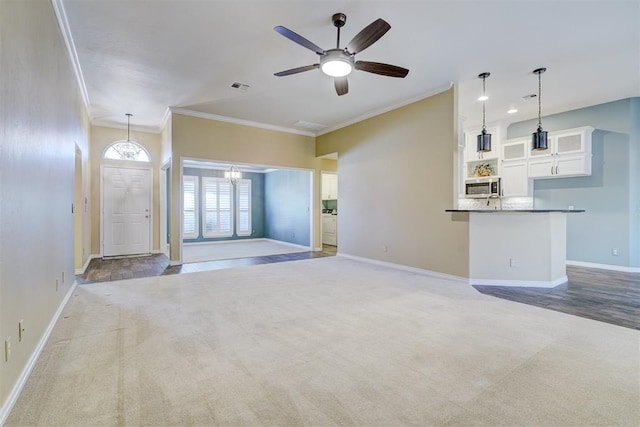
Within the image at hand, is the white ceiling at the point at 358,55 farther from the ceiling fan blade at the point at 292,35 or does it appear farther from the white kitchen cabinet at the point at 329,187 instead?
the white kitchen cabinet at the point at 329,187

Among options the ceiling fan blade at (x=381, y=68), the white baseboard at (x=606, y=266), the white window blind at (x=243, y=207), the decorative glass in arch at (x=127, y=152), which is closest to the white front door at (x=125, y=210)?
the decorative glass in arch at (x=127, y=152)

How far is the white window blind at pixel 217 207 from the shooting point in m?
9.63

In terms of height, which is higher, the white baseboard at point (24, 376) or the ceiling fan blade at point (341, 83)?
the ceiling fan blade at point (341, 83)

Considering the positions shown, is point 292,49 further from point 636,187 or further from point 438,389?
point 636,187

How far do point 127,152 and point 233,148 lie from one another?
273 cm

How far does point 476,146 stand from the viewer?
6.92m

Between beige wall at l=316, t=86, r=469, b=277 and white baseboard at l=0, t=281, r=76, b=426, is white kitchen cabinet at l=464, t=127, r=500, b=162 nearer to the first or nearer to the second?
beige wall at l=316, t=86, r=469, b=277

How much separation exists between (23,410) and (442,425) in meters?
2.31

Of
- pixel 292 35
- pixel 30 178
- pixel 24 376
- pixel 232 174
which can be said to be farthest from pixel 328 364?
pixel 232 174

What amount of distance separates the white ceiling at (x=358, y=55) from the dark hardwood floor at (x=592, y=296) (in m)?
3.11

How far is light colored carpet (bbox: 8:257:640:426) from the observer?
5.44 ft

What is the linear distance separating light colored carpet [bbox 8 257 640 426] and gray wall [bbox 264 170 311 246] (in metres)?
4.95

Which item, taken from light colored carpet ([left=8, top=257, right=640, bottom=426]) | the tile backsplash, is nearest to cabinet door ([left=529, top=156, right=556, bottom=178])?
the tile backsplash

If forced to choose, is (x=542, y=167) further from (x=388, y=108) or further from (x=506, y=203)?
(x=388, y=108)
